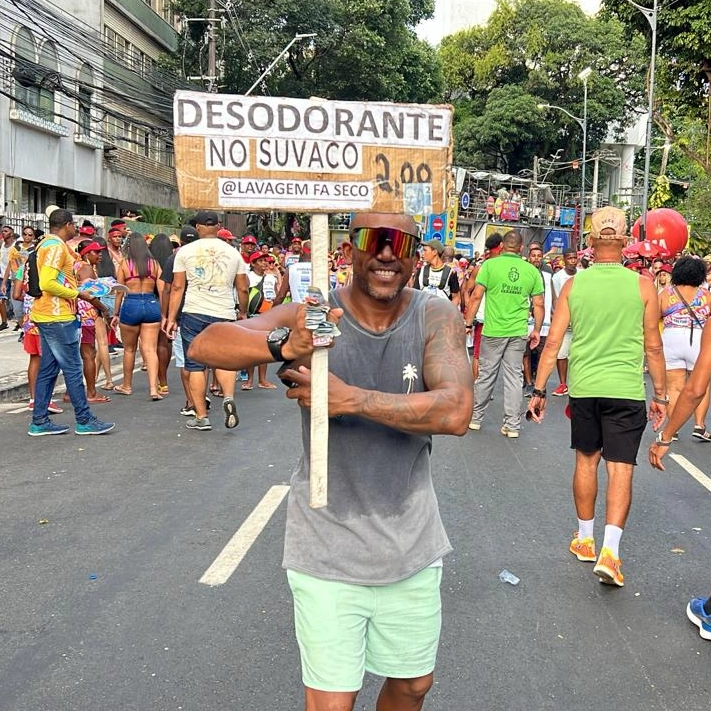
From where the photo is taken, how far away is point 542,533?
5.47 m

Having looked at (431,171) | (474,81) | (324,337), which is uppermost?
(474,81)

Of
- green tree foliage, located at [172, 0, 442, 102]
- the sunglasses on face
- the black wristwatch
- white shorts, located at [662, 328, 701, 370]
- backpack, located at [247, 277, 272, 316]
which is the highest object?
green tree foliage, located at [172, 0, 442, 102]

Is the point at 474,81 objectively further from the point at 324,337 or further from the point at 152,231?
the point at 324,337

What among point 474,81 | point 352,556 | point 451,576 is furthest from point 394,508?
point 474,81

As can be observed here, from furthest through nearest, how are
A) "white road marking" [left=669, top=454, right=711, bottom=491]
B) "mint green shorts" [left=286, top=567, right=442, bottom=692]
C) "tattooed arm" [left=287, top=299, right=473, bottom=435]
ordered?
"white road marking" [left=669, top=454, right=711, bottom=491] < "mint green shorts" [left=286, top=567, right=442, bottom=692] < "tattooed arm" [left=287, top=299, right=473, bottom=435]

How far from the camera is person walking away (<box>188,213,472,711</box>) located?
248 centimetres

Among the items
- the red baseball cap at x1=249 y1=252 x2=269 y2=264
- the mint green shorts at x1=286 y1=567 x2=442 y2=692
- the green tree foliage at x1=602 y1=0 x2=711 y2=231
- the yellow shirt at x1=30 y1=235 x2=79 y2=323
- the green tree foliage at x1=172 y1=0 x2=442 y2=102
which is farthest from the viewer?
the green tree foliage at x1=172 y1=0 x2=442 y2=102

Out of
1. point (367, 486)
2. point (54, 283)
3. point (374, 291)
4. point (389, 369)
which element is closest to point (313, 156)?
point (374, 291)

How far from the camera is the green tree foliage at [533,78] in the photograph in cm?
5170

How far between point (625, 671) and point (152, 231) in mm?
23715

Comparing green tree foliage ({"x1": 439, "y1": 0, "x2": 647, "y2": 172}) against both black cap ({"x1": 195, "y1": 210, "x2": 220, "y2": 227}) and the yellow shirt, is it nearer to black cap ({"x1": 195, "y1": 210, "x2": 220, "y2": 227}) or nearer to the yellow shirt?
black cap ({"x1": 195, "y1": 210, "x2": 220, "y2": 227})

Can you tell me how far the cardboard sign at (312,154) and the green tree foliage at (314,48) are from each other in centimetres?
3099

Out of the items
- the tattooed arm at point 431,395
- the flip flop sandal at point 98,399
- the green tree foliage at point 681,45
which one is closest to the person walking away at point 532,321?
the flip flop sandal at point 98,399

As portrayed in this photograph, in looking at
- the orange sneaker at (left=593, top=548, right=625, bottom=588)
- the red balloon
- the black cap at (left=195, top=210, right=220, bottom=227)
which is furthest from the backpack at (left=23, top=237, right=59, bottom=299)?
the red balloon
